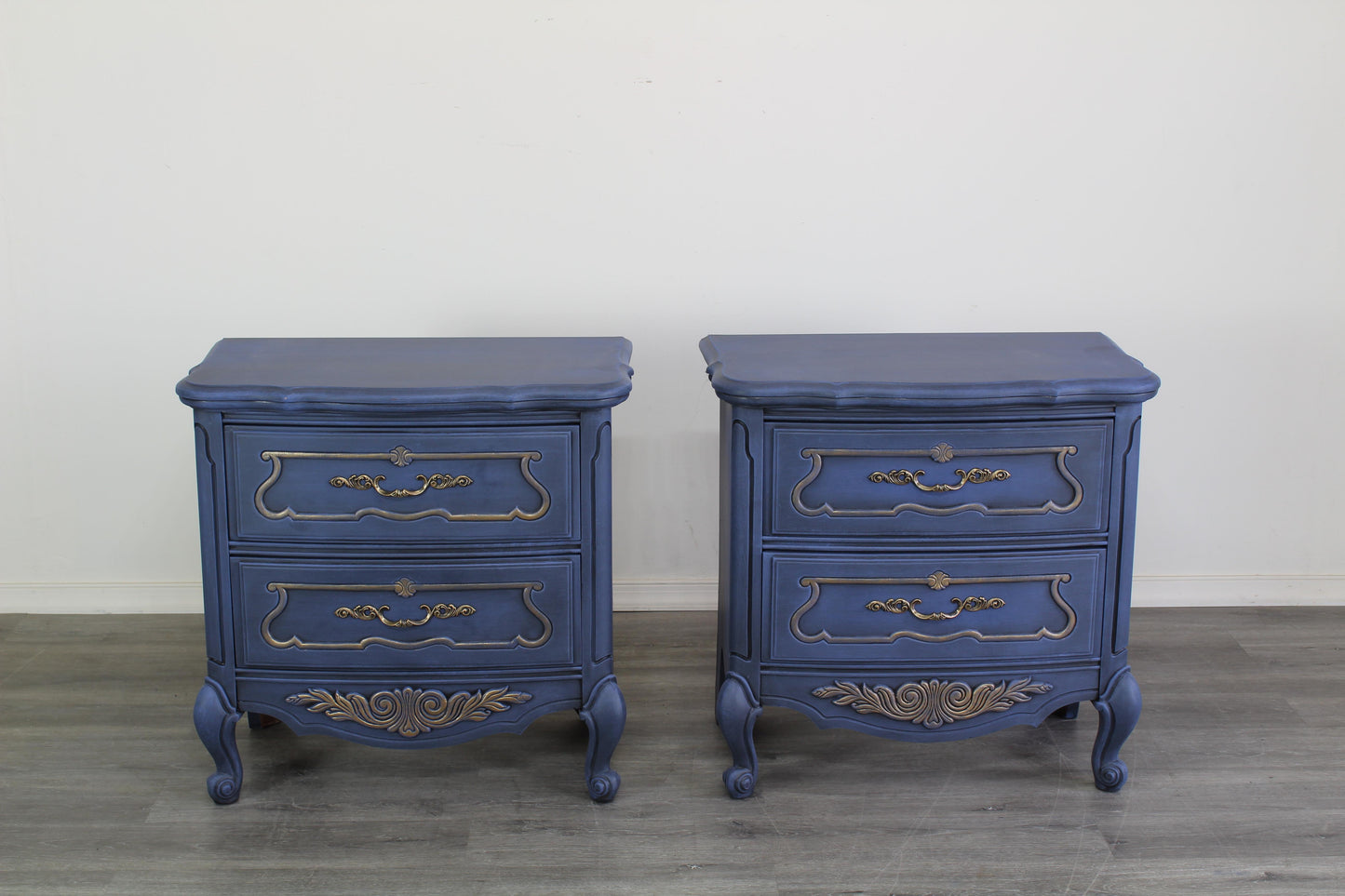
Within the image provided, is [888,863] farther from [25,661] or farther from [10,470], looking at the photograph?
[10,470]

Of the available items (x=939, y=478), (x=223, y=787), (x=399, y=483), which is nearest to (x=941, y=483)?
(x=939, y=478)

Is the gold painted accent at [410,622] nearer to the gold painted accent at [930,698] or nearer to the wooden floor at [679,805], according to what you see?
the wooden floor at [679,805]

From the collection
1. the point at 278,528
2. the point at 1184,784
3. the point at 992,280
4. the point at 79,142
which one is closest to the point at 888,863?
the point at 1184,784

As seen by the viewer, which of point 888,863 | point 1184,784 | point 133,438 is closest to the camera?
point 888,863

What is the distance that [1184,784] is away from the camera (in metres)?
2.04

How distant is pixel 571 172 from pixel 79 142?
3.50 ft

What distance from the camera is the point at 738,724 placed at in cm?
198

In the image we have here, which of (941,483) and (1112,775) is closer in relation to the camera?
(941,483)

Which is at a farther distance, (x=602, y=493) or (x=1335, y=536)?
(x=1335, y=536)

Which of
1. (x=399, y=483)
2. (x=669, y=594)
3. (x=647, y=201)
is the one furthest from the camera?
(x=669, y=594)

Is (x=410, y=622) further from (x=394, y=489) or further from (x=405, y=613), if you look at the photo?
(x=394, y=489)

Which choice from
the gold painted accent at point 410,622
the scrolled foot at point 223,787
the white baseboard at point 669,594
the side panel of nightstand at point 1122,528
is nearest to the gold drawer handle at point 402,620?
the gold painted accent at point 410,622

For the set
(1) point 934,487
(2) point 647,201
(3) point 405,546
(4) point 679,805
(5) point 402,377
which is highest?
(2) point 647,201

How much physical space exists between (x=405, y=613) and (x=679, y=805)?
0.58 metres
